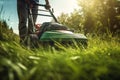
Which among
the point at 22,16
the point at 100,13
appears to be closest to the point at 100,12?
the point at 100,13

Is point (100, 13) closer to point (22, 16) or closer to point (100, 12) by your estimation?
point (100, 12)

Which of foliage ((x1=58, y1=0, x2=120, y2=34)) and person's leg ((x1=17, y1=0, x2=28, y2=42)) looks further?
foliage ((x1=58, y1=0, x2=120, y2=34))

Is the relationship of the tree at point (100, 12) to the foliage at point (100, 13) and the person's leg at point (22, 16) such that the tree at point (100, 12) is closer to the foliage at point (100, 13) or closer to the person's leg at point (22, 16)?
Answer: the foliage at point (100, 13)

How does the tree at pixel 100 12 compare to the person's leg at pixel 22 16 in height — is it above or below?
below

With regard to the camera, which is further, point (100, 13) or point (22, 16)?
point (100, 13)

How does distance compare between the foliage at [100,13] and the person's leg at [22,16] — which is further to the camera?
the foliage at [100,13]

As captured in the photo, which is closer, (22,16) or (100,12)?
(22,16)

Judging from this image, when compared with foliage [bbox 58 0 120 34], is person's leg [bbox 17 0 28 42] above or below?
above

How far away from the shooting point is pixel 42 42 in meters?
4.85

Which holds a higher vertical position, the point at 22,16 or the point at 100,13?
Answer: the point at 22,16

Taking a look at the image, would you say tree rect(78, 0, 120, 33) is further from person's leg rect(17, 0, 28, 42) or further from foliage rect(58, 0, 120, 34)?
person's leg rect(17, 0, 28, 42)

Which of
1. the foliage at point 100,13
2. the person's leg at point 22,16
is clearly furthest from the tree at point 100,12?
the person's leg at point 22,16

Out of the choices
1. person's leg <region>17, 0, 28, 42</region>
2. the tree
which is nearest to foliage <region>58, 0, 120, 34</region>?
the tree

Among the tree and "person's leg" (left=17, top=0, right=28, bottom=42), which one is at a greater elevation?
"person's leg" (left=17, top=0, right=28, bottom=42)
